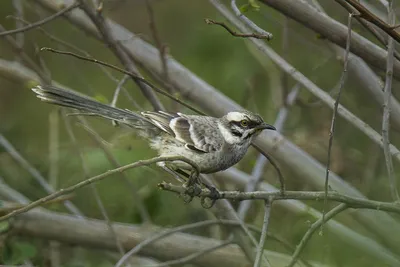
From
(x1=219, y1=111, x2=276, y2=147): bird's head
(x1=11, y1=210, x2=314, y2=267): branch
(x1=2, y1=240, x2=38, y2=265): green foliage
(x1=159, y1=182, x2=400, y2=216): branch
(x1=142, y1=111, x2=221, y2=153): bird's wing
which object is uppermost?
(x1=219, y1=111, x2=276, y2=147): bird's head

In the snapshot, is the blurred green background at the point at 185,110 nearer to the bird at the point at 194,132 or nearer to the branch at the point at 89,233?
the branch at the point at 89,233

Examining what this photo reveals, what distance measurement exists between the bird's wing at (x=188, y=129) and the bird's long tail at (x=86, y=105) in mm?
77

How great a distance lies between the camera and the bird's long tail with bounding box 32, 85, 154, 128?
3.44m

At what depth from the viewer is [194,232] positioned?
20.3ft

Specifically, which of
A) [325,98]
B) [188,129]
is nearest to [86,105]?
[188,129]

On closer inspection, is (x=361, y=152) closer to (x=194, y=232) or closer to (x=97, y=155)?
(x=194, y=232)

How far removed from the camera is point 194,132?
12.8ft

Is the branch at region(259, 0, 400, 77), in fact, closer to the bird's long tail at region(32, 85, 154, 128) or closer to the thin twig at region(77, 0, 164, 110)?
the bird's long tail at region(32, 85, 154, 128)

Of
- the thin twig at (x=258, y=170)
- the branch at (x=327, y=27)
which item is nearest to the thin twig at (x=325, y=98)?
the branch at (x=327, y=27)

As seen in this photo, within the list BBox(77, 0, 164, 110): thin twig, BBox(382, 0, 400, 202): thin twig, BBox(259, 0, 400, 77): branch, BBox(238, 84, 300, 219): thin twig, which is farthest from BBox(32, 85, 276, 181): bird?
BBox(238, 84, 300, 219): thin twig

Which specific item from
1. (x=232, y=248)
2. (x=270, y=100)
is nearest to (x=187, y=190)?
(x=232, y=248)

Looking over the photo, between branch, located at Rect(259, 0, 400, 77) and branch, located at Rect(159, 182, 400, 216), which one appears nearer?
branch, located at Rect(159, 182, 400, 216)

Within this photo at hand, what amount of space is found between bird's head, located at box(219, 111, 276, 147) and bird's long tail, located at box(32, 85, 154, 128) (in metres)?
0.47

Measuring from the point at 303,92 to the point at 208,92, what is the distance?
179cm
